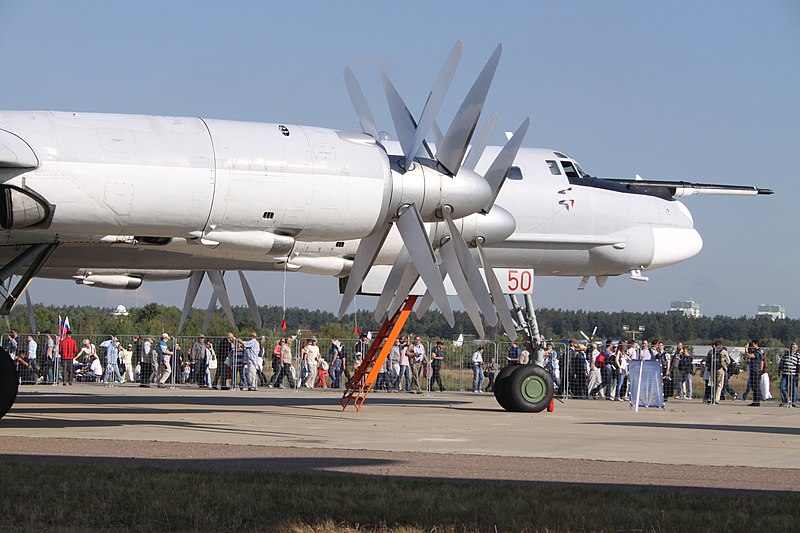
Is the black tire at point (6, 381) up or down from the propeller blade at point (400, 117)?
down

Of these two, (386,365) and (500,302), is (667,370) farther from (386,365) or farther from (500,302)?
(500,302)

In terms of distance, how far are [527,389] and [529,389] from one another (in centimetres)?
3

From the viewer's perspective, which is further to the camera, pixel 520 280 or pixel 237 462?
pixel 520 280

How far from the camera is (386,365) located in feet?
94.9

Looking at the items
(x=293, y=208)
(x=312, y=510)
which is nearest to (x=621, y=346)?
(x=293, y=208)

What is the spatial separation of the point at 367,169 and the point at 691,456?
16.5ft

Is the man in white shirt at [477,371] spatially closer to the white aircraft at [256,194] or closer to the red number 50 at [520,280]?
the red number 50 at [520,280]

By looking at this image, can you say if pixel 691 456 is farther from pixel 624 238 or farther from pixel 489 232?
pixel 624 238

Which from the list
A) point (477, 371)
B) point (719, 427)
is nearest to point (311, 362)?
point (477, 371)

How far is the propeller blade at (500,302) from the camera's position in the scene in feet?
48.6

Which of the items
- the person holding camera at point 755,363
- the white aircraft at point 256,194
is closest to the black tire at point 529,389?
the white aircraft at point 256,194

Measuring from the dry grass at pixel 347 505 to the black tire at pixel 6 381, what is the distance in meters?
4.76

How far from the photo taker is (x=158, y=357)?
29797mm

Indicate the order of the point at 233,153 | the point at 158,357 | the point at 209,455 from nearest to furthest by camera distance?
1. the point at 209,455
2. the point at 233,153
3. the point at 158,357
